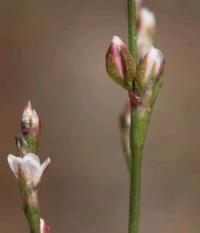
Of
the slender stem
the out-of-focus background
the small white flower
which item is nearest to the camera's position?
the slender stem

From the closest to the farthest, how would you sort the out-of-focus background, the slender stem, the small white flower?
the slender stem → the small white flower → the out-of-focus background

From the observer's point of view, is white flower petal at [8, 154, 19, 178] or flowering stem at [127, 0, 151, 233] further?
white flower petal at [8, 154, 19, 178]

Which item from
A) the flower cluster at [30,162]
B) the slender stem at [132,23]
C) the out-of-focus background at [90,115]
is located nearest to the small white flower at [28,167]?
the flower cluster at [30,162]

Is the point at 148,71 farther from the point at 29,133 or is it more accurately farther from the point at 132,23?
the point at 29,133

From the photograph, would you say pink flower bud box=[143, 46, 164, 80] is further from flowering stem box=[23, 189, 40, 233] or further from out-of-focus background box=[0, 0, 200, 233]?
out-of-focus background box=[0, 0, 200, 233]

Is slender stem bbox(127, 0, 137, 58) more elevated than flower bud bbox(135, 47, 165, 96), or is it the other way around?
slender stem bbox(127, 0, 137, 58)

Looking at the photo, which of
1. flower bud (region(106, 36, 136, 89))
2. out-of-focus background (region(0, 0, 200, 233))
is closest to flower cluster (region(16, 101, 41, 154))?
flower bud (region(106, 36, 136, 89))
